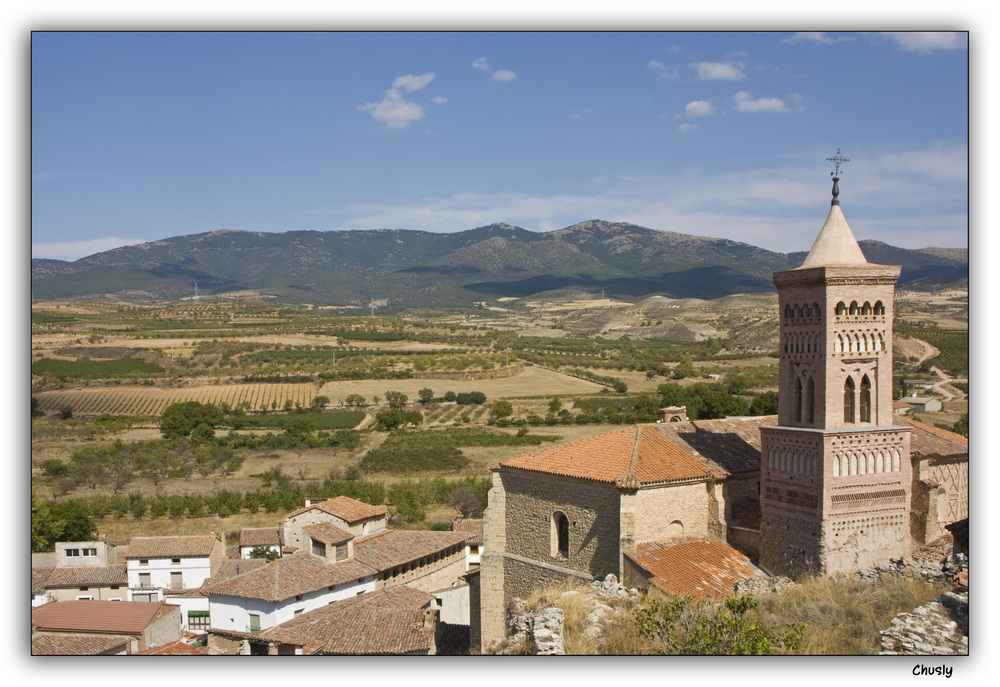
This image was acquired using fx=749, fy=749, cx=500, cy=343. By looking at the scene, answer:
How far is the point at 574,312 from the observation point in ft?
446

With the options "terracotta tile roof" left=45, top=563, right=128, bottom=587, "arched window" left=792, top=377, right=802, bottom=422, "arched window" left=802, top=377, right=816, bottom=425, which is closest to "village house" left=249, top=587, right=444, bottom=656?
Result: "arched window" left=792, top=377, right=802, bottom=422

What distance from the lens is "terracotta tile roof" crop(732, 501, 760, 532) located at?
47.0 ft

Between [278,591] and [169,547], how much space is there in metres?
8.40

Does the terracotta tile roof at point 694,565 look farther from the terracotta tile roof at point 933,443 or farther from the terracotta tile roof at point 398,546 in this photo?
the terracotta tile roof at point 398,546

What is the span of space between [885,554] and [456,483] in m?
27.8

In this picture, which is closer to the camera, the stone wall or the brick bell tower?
the brick bell tower

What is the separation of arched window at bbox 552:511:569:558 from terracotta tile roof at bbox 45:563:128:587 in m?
18.1

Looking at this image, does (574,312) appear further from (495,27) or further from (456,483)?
(495,27)

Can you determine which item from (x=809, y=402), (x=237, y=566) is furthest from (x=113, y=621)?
(x=809, y=402)

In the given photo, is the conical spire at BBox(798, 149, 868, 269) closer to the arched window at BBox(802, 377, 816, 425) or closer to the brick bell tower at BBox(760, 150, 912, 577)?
the brick bell tower at BBox(760, 150, 912, 577)

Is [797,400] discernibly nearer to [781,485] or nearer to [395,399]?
[781,485]

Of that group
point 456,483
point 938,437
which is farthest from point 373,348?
point 938,437

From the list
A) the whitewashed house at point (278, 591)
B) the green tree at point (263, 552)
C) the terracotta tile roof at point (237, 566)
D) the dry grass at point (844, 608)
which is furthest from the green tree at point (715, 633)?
the green tree at point (263, 552)

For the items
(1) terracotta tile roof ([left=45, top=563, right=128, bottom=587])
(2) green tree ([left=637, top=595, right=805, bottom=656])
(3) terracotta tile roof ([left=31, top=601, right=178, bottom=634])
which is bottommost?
(1) terracotta tile roof ([left=45, top=563, right=128, bottom=587])
